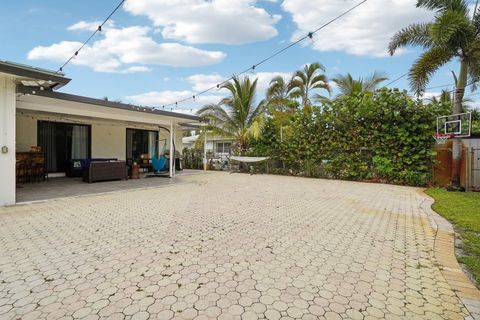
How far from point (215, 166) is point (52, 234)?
12703mm

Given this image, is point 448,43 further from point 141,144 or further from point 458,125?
point 141,144

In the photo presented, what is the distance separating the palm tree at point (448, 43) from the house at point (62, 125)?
8.14m

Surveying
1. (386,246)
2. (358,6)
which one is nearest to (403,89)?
(358,6)

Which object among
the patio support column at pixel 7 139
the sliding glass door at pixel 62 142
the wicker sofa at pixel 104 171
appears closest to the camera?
the patio support column at pixel 7 139

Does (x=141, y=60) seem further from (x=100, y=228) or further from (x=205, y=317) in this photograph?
(x=205, y=317)

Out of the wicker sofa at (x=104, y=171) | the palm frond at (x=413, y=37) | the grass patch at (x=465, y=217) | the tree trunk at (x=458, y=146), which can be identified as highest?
the palm frond at (x=413, y=37)

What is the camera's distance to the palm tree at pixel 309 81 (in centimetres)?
1473

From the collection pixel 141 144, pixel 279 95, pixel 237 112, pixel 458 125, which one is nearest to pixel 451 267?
pixel 458 125

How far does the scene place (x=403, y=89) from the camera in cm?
963

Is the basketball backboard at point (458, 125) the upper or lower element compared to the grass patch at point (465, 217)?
upper

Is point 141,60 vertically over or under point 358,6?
over

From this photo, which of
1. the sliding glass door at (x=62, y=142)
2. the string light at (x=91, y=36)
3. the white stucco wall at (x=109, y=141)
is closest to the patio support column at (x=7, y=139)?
the string light at (x=91, y=36)

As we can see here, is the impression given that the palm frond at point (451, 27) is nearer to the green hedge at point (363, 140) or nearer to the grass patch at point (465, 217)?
the green hedge at point (363, 140)

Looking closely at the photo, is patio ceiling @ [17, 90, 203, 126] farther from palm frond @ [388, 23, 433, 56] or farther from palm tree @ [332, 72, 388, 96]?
palm tree @ [332, 72, 388, 96]
